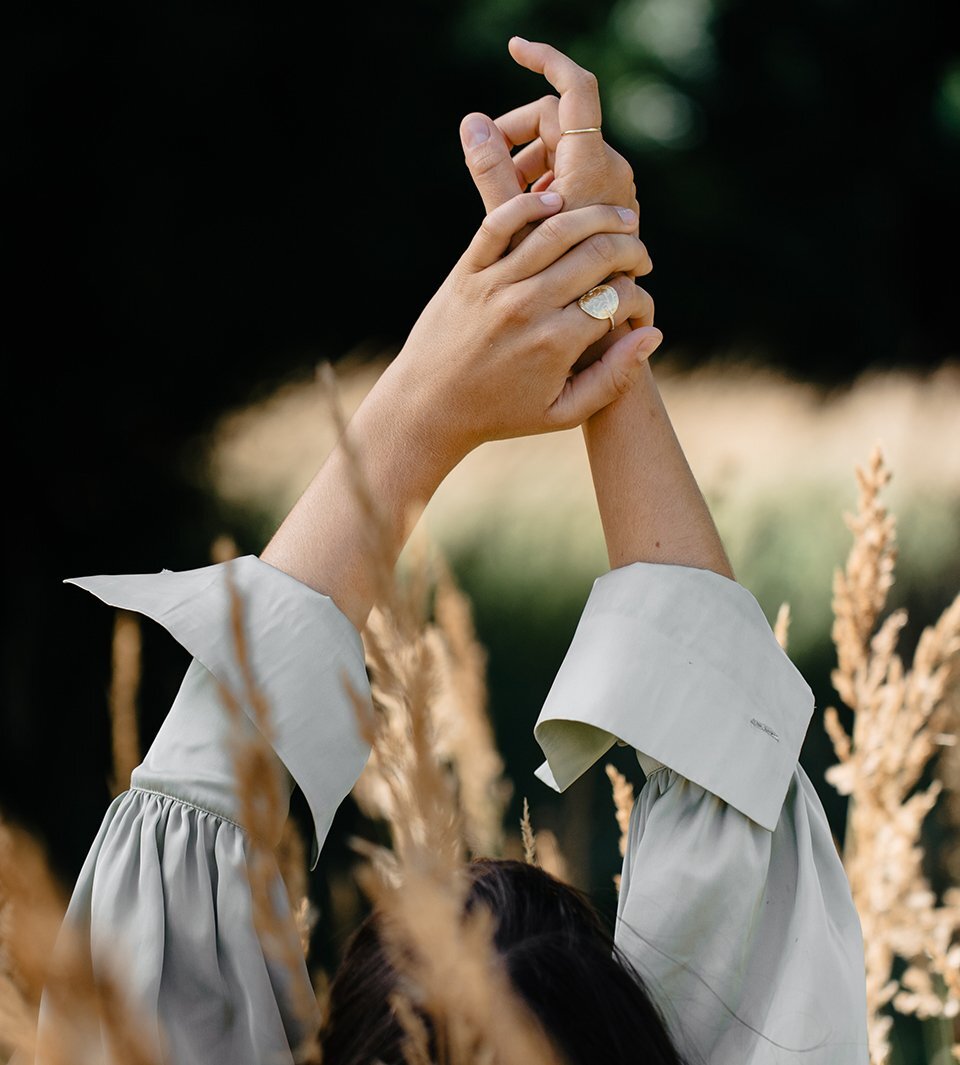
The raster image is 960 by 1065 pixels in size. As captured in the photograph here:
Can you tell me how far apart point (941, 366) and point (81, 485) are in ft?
5.28

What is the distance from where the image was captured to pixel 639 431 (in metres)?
0.79

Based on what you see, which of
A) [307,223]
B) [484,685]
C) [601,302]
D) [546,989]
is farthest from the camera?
[307,223]

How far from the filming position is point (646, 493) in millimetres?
763

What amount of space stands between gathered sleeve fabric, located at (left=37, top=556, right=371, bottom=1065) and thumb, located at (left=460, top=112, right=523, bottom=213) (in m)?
0.35

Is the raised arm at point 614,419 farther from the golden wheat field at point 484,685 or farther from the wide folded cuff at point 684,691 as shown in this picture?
the golden wheat field at point 484,685

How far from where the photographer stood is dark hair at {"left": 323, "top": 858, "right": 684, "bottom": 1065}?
506 millimetres

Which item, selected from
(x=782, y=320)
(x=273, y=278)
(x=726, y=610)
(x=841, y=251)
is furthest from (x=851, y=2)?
(x=726, y=610)

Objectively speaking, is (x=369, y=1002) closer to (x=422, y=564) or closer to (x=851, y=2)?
(x=422, y=564)

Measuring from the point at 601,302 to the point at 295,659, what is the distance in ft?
1.14

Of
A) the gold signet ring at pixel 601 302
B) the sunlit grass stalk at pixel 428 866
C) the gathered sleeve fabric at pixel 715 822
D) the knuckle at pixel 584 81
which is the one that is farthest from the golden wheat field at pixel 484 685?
the knuckle at pixel 584 81

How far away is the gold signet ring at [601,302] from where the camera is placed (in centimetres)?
82

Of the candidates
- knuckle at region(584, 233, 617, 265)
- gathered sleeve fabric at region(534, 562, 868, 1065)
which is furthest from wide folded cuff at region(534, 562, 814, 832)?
knuckle at region(584, 233, 617, 265)

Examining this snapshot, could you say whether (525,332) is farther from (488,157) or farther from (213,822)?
(213,822)

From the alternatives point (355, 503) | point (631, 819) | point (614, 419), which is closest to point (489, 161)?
point (614, 419)
